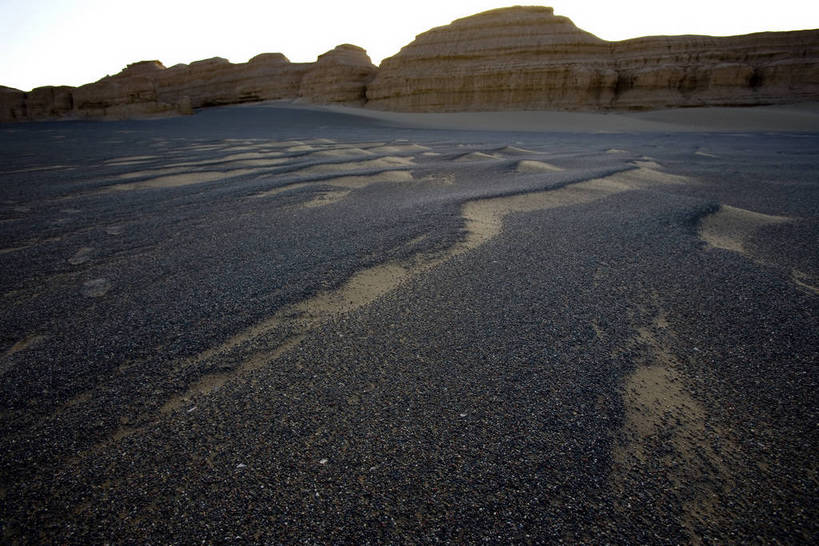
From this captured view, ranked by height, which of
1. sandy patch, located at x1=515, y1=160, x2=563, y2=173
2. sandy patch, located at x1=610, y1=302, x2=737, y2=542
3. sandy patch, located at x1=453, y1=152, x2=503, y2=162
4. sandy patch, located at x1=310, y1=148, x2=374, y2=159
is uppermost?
sandy patch, located at x1=310, y1=148, x2=374, y2=159

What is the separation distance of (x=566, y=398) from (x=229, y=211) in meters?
2.51

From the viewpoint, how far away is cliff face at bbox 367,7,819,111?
50.0ft

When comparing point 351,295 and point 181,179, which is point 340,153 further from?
point 351,295

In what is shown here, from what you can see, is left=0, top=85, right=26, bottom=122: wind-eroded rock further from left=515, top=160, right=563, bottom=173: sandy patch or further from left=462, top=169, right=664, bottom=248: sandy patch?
left=462, top=169, right=664, bottom=248: sandy patch

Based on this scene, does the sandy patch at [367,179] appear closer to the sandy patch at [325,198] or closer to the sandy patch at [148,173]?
the sandy patch at [325,198]

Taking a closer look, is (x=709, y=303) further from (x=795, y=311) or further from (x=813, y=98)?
(x=813, y=98)

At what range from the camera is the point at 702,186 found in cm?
326

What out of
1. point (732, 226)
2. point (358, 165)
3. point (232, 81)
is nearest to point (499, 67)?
point (358, 165)

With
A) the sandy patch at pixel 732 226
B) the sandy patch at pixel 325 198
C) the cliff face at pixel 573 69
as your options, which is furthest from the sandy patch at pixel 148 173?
the cliff face at pixel 573 69

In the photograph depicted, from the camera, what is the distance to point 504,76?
18484 millimetres

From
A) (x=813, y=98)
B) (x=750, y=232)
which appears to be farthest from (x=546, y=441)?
(x=813, y=98)

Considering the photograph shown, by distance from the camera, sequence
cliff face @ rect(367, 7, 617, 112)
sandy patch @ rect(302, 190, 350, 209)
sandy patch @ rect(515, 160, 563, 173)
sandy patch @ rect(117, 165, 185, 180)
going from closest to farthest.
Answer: sandy patch @ rect(302, 190, 350, 209) < sandy patch @ rect(117, 165, 185, 180) < sandy patch @ rect(515, 160, 563, 173) < cliff face @ rect(367, 7, 617, 112)

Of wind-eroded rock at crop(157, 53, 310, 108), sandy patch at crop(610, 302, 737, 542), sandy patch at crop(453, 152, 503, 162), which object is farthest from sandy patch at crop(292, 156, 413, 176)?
wind-eroded rock at crop(157, 53, 310, 108)

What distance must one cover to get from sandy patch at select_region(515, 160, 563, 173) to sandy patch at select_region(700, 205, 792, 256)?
1811 millimetres
